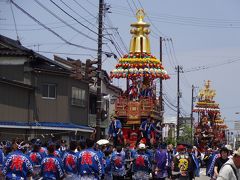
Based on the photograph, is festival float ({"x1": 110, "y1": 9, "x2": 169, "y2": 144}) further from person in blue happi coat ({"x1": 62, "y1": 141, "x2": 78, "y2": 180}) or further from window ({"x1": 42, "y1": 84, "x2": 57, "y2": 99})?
person in blue happi coat ({"x1": 62, "y1": 141, "x2": 78, "y2": 180})

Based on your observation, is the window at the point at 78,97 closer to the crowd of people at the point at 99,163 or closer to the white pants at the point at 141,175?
the crowd of people at the point at 99,163

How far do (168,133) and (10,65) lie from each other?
46.8m

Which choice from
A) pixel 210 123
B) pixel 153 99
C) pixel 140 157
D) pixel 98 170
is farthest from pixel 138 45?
pixel 210 123

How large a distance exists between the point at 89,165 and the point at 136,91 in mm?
14606

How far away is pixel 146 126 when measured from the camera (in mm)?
26359

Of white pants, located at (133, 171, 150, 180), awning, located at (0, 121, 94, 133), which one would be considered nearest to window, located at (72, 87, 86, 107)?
awning, located at (0, 121, 94, 133)

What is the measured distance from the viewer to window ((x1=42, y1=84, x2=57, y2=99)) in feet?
113

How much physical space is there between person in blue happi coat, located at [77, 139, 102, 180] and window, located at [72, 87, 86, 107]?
24.0m

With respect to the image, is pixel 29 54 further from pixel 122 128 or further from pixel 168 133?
pixel 168 133

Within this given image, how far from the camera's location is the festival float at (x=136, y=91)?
26781 mm

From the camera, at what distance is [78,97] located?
1511 inches

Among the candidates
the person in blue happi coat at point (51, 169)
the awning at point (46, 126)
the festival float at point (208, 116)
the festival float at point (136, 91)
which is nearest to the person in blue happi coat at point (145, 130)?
the festival float at point (136, 91)

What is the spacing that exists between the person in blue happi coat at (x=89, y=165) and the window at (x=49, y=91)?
2154cm

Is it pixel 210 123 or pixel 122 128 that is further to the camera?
pixel 210 123
